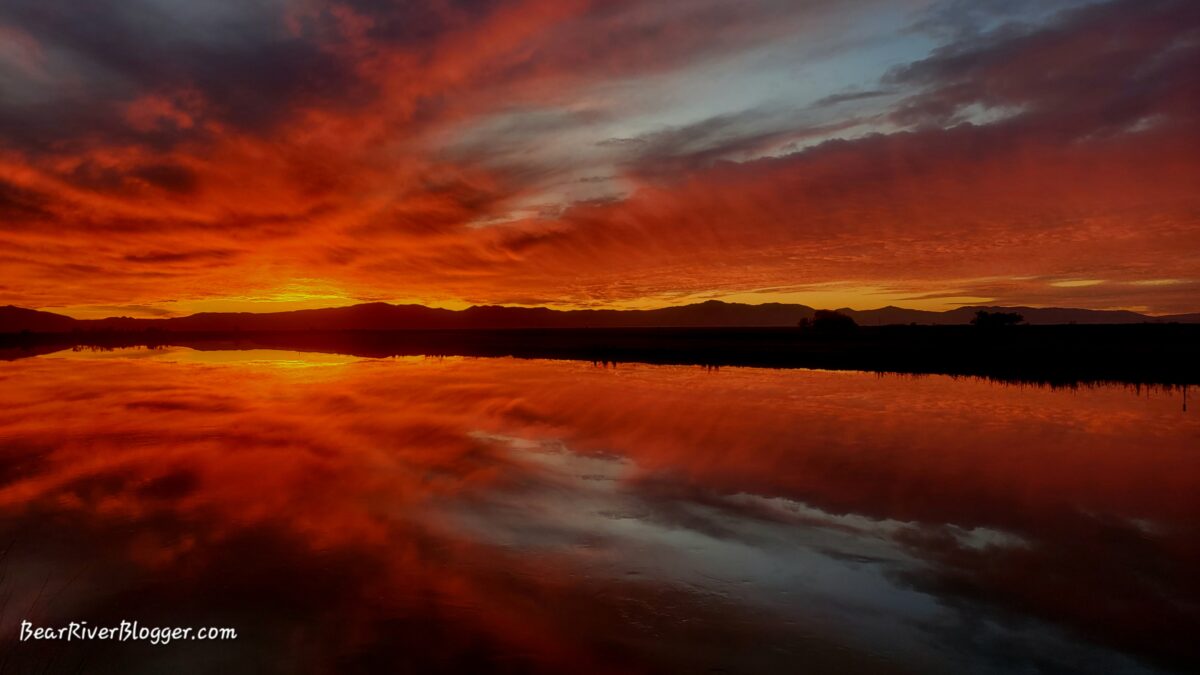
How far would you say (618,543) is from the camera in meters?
10.9

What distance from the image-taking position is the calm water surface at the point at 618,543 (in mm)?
7516

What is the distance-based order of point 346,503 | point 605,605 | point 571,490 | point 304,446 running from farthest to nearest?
point 304,446 < point 571,490 < point 346,503 < point 605,605

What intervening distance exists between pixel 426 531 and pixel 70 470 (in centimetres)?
1116

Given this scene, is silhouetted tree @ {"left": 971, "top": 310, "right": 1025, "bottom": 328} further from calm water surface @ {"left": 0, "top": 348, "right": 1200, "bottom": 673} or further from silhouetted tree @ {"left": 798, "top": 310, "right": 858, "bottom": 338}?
calm water surface @ {"left": 0, "top": 348, "right": 1200, "bottom": 673}

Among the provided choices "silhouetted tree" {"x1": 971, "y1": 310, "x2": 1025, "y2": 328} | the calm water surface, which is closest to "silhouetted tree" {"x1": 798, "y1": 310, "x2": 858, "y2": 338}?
"silhouetted tree" {"x1": 971, "y1": 310, "x2": 1025, "y2": 328}

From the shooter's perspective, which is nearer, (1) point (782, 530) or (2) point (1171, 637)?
(2) point (1171, 637)

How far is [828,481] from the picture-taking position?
14.8m

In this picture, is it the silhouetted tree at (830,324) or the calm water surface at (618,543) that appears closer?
the calm water surface at (618,543)

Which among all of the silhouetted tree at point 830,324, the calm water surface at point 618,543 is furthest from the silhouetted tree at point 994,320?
the calm water surface at point 618,543

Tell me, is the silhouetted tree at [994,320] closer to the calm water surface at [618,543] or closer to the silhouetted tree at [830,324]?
the silhouetted tree at [830,324]

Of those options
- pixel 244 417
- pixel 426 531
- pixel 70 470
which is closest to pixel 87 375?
Result: pixel 244 417

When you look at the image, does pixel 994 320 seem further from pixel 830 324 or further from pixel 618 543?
pixel 618 543

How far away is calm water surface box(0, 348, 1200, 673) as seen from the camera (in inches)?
296

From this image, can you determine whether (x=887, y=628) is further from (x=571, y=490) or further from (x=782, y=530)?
(x=571, y=490)
